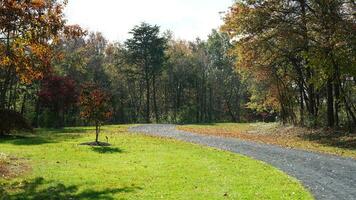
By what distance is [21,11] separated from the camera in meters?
18.3

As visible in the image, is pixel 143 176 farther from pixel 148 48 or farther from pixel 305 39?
pixel 148 48

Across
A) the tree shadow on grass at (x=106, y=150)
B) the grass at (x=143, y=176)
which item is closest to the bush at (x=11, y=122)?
the grass at (x=143, y=176)

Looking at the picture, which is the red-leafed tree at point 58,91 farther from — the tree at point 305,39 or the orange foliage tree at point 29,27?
the orange foliage tree at point 29,27

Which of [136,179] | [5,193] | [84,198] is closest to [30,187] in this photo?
[5,193]

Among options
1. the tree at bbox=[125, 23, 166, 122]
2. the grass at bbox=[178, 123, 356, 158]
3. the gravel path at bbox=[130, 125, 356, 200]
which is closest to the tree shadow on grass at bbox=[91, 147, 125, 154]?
the gravel path at bbox=[130, 125, 356, 200]

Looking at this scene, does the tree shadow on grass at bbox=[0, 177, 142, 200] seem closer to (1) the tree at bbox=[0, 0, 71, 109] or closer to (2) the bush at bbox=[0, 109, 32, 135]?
(1) the tree at bbox=[0, 0, 71, 109]

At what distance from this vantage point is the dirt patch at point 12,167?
56.8 ft

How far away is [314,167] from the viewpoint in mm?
19328

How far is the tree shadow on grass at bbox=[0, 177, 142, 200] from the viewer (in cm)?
1384

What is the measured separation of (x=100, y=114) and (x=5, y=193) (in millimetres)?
17630

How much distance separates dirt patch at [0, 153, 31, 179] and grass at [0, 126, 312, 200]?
28cm

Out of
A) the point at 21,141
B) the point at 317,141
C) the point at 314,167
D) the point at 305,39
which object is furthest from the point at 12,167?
the point at 305,39

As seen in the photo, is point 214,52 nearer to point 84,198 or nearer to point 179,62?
point 179,62

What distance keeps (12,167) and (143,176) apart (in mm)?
5820
